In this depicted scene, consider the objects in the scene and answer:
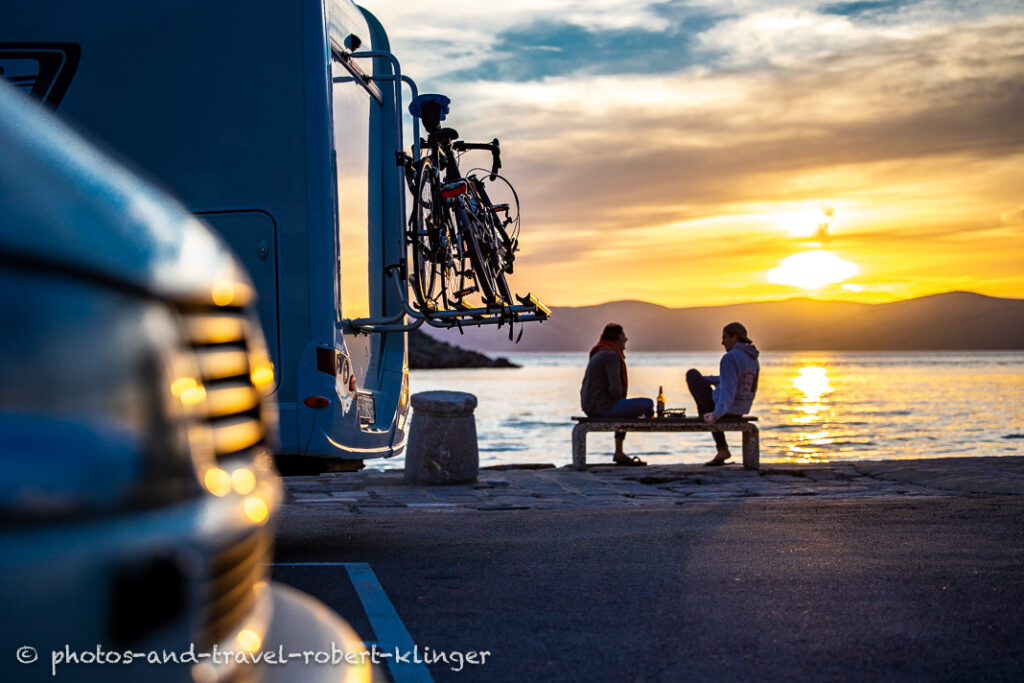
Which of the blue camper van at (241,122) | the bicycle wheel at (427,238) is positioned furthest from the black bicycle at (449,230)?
the blue camper van at (241,122)

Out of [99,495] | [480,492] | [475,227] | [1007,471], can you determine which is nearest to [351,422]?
[475,227]

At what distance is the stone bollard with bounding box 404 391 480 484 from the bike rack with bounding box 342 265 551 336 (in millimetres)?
3398

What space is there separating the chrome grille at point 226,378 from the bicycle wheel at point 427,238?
607 centimetres

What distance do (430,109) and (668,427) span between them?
6010 millimetres

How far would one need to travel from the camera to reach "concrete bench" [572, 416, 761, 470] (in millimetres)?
13203

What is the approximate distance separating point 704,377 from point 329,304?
8.06 m

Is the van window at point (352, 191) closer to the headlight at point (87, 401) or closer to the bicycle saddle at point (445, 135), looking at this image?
the bicycle saddle at point (445, 135)

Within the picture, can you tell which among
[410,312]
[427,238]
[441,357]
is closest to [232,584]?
[410,312]

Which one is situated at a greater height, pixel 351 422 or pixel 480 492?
pixel 351 422

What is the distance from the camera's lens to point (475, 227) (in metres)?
9.16

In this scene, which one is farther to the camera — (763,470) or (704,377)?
(704,377)

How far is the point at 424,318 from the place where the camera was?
7746 millimetres

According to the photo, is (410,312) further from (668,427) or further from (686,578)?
(668,427)

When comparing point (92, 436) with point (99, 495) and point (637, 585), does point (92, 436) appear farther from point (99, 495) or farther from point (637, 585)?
point (637, 585)
